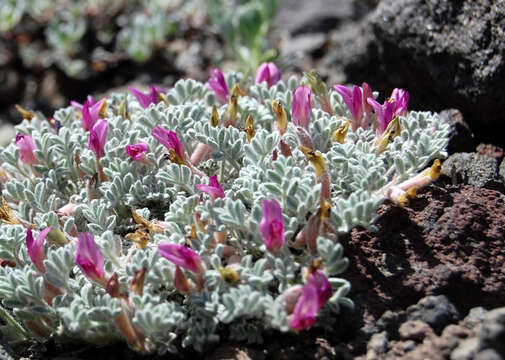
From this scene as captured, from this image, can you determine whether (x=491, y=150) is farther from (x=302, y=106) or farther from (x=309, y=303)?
(x=309, y=303)

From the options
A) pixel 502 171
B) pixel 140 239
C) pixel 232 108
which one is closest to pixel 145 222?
pixel 140 239

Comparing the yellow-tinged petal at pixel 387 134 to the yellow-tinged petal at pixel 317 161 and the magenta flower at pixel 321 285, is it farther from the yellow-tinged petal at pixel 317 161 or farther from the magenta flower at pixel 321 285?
the magenta flower at pixel 321 285

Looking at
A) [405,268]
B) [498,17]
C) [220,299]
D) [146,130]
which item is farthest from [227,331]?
[498,17]

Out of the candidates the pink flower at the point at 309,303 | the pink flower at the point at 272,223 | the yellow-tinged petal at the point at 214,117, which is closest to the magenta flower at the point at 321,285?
the pink flower at the point at 309,303

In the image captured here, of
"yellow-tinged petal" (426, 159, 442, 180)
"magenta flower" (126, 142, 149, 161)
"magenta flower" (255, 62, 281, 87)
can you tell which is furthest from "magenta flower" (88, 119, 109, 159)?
"yellow-tinged petal" (426, 159, 442, 180)

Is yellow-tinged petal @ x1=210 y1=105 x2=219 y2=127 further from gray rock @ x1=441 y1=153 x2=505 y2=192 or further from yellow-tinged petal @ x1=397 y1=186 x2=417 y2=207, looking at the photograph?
gray rock @ x1=441 y1=153 x2=505 y2=192
